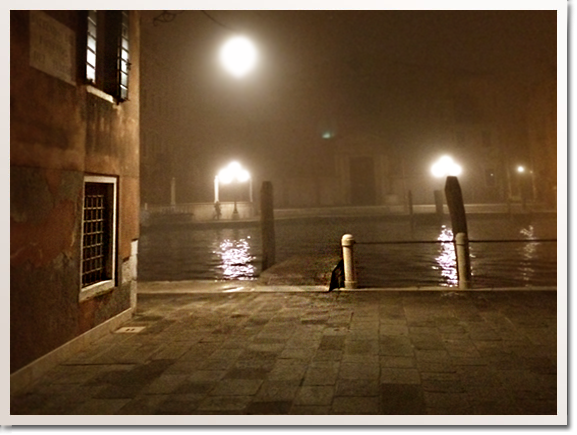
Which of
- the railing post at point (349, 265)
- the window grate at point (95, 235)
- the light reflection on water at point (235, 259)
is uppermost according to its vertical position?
the window grate at point (95, 235)

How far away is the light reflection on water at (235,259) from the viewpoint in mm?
12791

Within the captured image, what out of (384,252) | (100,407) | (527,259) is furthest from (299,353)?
(384,252)

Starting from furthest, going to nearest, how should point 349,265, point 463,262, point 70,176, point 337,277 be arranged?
point 337,277, point 349,265, point 463,262, point 70,176

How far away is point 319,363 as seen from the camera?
186 inches

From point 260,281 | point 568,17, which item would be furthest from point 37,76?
point 260,281

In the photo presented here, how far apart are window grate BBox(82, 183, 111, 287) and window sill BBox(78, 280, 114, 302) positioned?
A: 0.13m

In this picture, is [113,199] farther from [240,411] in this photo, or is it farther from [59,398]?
[240,411]

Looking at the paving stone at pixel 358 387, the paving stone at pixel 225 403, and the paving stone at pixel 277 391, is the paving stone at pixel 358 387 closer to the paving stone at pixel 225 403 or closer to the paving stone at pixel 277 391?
the paving stone at pixel 277 391

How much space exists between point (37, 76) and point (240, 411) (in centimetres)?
381

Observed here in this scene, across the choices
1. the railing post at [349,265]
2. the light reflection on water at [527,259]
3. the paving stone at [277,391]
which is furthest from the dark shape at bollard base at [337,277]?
the paving stone at [277,391]

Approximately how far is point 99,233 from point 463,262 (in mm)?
6488

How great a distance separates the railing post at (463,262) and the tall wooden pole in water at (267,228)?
5.95 meters

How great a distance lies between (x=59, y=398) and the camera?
401 cm

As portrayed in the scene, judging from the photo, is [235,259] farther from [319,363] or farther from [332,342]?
[319,363]
